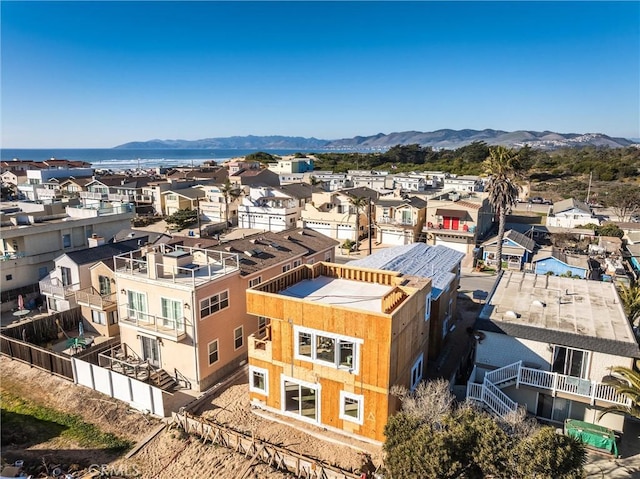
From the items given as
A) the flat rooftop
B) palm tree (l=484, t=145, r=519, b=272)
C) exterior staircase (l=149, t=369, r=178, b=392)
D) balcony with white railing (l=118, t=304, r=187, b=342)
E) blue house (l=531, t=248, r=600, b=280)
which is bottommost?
exterior staircase (l=149, t=369, r=178, b=392)

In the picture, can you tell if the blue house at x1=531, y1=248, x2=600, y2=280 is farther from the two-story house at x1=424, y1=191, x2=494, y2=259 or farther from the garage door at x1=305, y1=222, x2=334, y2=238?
the garage door at x1=305, y1=222, x2=334, y2=238

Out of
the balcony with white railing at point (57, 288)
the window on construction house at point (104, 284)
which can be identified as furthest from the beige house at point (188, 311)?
the balcony with white railing at point (57, 288)

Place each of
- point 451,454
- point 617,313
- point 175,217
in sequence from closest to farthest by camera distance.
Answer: point 451,454 < point 617,313 < point 175,217

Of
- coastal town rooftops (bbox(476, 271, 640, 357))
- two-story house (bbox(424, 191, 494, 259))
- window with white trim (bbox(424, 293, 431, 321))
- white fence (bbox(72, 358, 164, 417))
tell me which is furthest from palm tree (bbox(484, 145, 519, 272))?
white fence (bbox(72, 358, 164, 417))

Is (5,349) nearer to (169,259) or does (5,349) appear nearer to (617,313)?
(169,259)

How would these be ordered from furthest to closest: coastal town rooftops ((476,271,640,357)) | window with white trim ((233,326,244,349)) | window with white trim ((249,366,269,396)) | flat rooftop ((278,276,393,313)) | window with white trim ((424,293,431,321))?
window with white trim ((233,326,244,349)) < window with white trim ((424,293,431,321)) < window with white trim ((249,366,269,396)) < flat rooftop ((278,276,393,313)) < coastal town rooftops ((476,271,640,357))

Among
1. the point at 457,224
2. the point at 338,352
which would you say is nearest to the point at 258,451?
the point at 338,352

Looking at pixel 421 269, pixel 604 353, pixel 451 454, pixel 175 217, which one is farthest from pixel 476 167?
pixel 451 454

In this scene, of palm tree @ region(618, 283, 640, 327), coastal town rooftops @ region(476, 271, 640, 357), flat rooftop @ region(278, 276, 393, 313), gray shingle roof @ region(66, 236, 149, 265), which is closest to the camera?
coastal town rooftops @ region(476, 271, 640, 357)
